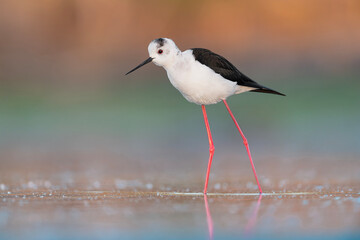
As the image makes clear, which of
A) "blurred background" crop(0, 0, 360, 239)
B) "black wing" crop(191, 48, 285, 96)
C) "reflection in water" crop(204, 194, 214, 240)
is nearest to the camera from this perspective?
"reflection in water" crop(204, 194, 214, 240)

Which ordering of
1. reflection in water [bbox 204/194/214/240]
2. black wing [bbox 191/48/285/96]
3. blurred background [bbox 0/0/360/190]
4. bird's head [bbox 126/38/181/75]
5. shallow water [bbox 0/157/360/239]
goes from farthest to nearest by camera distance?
1. blurred background [bbox 0/0/360/190]
2. black wing [bbox 191/48/285/96]
3. bird's head [bbox 126/38/181/75]
4. shallow water [bbox 0/157/360/239]
5. reflection in water [bbox 204/194/214/240]

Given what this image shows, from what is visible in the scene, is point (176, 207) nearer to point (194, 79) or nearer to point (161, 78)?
point (194, 79)

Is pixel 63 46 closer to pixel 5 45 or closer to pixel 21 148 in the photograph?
pixel 5 45

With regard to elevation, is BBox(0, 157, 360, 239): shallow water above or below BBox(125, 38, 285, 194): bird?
below

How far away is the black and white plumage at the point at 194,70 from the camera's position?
577cm

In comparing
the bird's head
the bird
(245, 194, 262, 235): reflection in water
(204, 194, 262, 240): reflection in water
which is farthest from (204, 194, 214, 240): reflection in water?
the bird's head

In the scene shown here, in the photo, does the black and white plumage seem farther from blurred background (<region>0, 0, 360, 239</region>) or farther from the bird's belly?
blurred background (<region>0, 0, 360, 239</region>)

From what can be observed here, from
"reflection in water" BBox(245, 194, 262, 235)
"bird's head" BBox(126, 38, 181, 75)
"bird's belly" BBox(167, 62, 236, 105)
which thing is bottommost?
"reflection in water" BBox(245, 194, 262, 235)

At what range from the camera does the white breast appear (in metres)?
5.77

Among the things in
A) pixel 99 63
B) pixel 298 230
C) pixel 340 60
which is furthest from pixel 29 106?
pixel 298 230

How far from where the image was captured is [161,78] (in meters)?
13.9

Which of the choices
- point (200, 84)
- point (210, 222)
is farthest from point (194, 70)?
point (210, 222)

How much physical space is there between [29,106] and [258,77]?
421 centimetres

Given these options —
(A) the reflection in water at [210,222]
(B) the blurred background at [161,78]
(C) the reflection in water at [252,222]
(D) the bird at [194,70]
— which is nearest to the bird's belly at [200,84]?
(D) the bird at [194,70]
